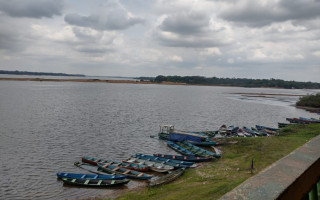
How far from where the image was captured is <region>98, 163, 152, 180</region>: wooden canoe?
2589 cm

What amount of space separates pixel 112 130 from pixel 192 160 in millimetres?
23040

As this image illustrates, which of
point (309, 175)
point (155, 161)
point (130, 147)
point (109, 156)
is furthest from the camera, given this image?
point (130, 147)

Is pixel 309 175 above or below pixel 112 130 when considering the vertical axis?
above

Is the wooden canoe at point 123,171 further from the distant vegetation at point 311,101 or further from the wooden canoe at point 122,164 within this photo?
the distant vegetation at point 311,101

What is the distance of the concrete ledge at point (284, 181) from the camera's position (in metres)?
2.02

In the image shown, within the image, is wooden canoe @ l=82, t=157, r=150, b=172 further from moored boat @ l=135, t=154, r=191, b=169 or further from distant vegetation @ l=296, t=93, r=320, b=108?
distant vegetation @ l=296, t=93, r=320, b=108

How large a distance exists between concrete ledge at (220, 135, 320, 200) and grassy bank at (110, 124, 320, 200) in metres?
13.9

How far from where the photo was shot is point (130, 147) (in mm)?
38219

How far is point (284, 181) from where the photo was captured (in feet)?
7.32

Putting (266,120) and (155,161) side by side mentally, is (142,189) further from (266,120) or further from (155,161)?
(266,120)

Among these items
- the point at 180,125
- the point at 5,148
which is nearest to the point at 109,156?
the point at 5,148

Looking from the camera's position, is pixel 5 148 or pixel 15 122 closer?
pixel 5 148

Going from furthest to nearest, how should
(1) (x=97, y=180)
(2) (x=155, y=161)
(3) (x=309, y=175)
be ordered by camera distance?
(2) (x=155, y=161) < (1) (x=97, y=180) < (3) (x=309, y=175)

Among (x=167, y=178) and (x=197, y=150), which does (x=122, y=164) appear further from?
(x=197, y=150)
